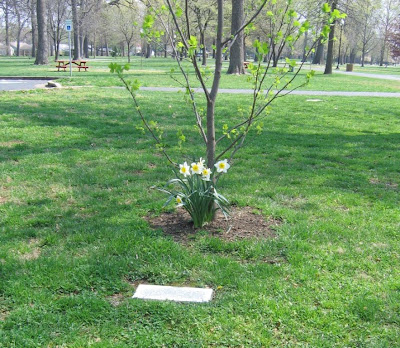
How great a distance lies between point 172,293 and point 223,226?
3.92 feet

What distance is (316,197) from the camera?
16.1 ft

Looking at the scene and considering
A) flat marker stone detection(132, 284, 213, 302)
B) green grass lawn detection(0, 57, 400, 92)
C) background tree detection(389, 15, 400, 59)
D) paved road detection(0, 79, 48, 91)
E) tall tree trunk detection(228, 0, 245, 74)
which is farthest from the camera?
background tree detection(389, 15, 400, 59)

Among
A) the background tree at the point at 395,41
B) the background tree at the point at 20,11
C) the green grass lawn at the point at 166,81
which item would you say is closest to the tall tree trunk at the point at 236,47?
the green grass lawn at the point at 166,81

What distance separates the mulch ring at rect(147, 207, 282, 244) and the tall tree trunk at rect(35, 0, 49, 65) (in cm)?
2759

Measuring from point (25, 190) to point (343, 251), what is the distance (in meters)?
3.47

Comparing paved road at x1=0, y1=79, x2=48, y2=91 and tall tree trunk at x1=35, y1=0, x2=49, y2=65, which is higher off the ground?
tall tree trunk at x1=35, y1=0, x2=49, y2=65

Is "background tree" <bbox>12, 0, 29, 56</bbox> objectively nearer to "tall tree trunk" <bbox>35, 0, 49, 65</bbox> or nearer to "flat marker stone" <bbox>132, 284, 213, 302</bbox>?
"tall tree trunk" <bbox>35, 0, 49, 65</bbox>

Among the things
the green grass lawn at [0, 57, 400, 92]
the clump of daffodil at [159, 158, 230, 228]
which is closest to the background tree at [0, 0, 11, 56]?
the green grass lawn at [0, 57, 400, 92]

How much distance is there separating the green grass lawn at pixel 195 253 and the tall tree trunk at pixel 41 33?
23.8 metres

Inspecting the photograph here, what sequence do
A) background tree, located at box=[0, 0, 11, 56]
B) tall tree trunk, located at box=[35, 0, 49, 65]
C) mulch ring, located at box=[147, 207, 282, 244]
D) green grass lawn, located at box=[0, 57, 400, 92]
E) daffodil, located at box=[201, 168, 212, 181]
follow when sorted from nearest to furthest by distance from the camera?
daffodil, located at box=[201, 168, 212, 181]
mulch ring, located at box=[147, 207, 282, 244]
green grass lawn, located at box=[0, 57, 400, 92]
tall tree trunk, located at box=[35, 0, 49, 65]
background tree, located at box=[0, 0, 11, 56]

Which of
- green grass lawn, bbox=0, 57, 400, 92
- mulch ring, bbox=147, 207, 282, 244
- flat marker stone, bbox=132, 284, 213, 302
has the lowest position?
flat marker stone, bbox=132, 284, 213, 302

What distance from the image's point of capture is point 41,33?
28.7m

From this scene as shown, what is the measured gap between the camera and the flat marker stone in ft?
9.71

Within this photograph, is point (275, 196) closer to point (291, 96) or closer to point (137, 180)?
point (137, 180)
